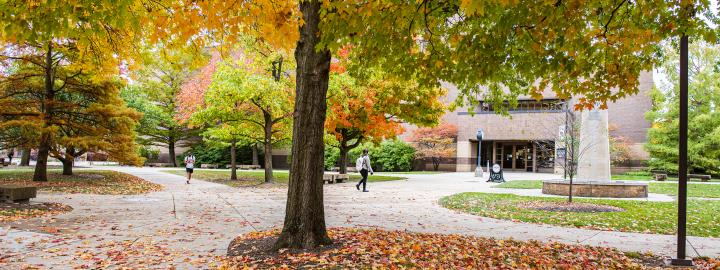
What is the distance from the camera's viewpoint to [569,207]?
12.3 meters

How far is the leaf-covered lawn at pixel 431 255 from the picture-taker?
5668mm

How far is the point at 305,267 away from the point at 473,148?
39.6 m

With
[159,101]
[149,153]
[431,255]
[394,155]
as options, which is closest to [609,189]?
[431,255]

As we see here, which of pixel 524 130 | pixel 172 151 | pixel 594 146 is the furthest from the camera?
pixel 172 151

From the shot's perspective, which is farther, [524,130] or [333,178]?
[524,130]

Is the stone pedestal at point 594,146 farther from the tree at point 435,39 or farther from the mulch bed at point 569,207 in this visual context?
the tree at point 435,39

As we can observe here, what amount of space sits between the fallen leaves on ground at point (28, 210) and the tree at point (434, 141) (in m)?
31.6

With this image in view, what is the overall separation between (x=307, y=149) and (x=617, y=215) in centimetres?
817

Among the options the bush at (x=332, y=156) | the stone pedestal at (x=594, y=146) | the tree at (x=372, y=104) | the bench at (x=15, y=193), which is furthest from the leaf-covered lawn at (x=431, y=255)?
the bush at (x=332, y=156)

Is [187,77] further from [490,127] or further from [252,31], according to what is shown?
[252,31]

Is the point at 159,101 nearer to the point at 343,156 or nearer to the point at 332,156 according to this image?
the point at 332,156

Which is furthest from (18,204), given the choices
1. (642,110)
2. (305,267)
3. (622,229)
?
(642,110)

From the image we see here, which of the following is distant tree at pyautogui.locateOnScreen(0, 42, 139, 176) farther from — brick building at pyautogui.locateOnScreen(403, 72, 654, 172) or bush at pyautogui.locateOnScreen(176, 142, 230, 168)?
brick building at pyautogui.locateOnScreen(403, 72, 654, 172)

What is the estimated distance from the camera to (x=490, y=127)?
42.1 m
